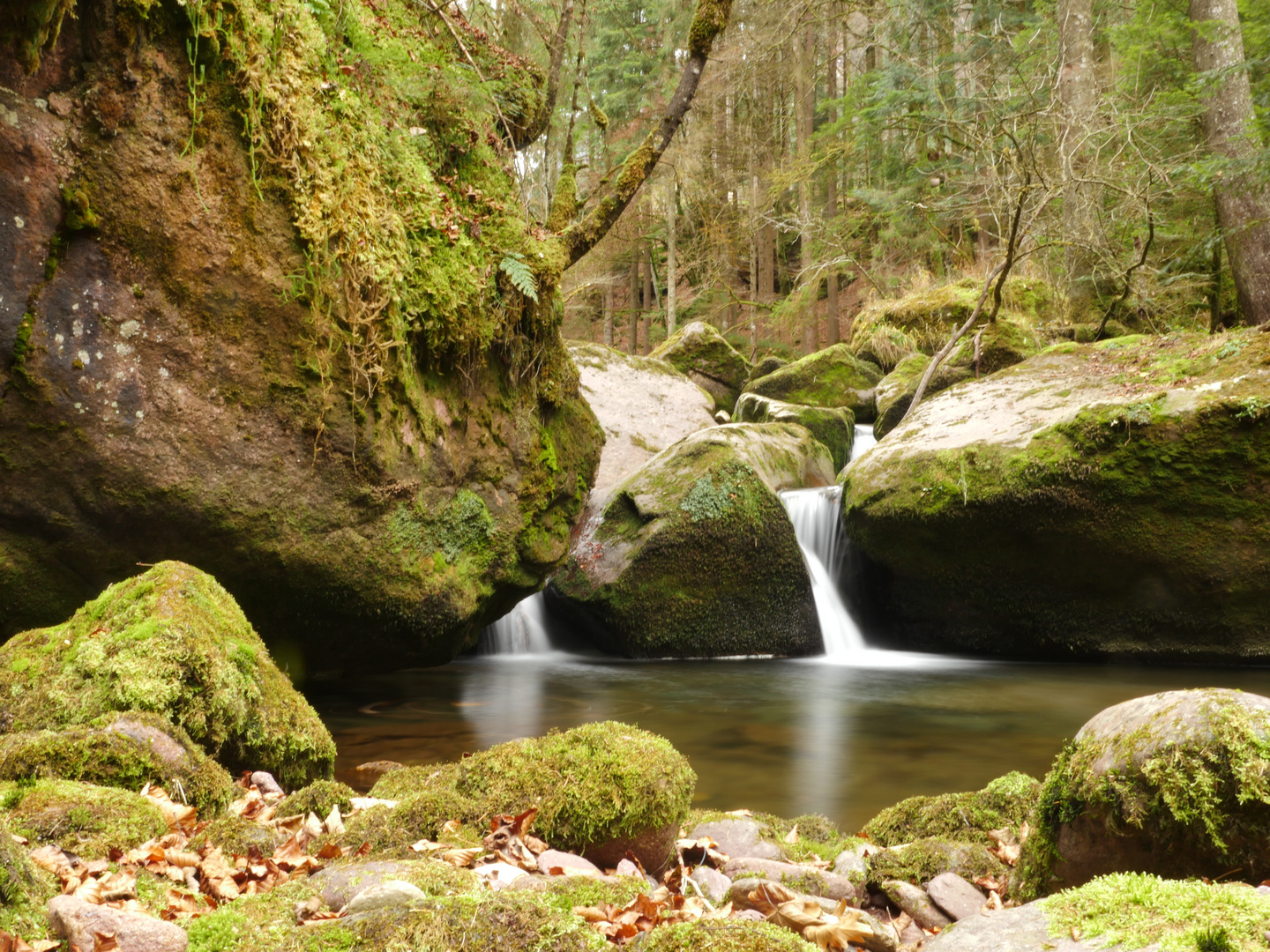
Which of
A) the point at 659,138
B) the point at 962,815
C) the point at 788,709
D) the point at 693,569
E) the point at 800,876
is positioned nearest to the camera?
the point at 800,876

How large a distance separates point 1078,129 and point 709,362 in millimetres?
8492

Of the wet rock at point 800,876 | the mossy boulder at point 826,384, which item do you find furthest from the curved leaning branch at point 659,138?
the mossy boulder at point 826,384

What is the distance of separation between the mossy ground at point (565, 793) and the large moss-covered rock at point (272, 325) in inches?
102

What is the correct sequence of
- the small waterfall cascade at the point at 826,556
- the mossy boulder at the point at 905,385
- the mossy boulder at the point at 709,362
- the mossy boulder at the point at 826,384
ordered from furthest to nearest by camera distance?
the mossy boulder at the point at 709,362
the mossy boulder at the point at 826,384
the mossy boulder at the point at 905,385
the small waterfall cascade at the point at 826,556

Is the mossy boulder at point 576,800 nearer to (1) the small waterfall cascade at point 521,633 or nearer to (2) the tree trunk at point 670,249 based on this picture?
(1) the small waterfall cascade at point 521,633

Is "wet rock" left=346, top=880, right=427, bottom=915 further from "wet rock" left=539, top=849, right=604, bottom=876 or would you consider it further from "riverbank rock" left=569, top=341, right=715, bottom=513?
"riverbank rock" left=569, top=341, right=715, bottom=513

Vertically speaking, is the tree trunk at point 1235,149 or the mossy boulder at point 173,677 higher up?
the tree trunk at point 1235,149

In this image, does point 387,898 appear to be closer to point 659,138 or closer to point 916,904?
point 916,904

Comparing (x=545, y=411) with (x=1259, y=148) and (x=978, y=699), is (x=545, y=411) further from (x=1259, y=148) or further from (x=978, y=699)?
(x=1259, y=148)

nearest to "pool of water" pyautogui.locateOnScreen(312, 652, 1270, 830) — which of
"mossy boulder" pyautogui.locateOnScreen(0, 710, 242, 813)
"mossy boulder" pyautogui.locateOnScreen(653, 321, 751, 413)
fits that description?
"mossy boulder" pyautogui.locateOnScreen(0, 710, 242, 813)

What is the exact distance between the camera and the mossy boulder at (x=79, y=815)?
2.35 m

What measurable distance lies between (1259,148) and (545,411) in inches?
337

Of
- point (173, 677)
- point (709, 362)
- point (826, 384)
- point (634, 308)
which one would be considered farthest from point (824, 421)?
point (634, 308)

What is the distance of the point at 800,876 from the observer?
302cm
